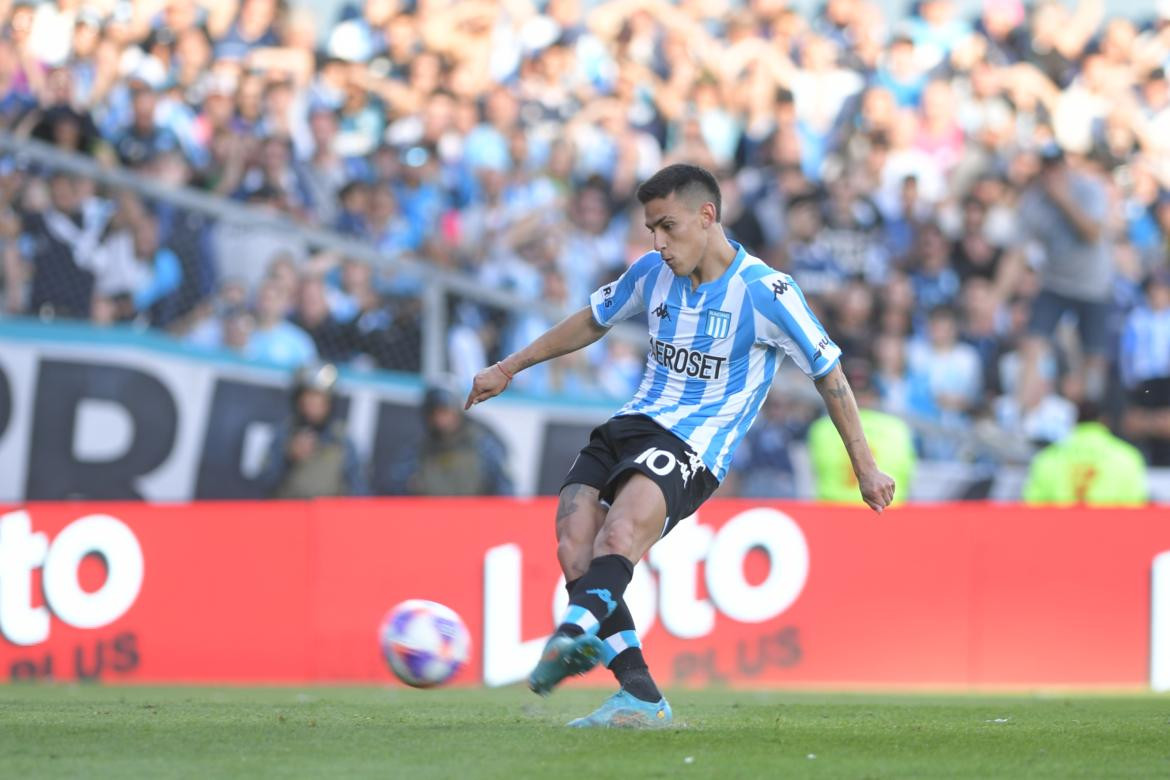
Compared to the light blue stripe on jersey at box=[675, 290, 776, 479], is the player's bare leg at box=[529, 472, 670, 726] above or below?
below

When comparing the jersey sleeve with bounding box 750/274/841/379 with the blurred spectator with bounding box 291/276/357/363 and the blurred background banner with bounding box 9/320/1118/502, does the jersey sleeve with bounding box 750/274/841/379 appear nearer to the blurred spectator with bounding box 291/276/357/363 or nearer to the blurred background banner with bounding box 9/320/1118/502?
the blurred background banner with bounding box 9/320/1118/502

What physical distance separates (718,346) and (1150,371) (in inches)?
410

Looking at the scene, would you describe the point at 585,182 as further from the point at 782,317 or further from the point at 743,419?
the point at 782,317

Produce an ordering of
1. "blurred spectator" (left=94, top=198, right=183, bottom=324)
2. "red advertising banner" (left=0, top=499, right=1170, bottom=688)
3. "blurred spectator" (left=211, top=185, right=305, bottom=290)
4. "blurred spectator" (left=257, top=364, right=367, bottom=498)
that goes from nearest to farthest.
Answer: "red advertising banner" (left=0, top=499, right=1170, bottom=688) → "blurred spectator" (left=257, top=364, right=367, bottom=498) → "blurred spectator" (left=94, top=198, right=183, bottom=324) → "blurred spectator" (left=211, top=185, right=305, bottom=290)

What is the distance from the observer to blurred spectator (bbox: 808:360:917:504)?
46.3 feet

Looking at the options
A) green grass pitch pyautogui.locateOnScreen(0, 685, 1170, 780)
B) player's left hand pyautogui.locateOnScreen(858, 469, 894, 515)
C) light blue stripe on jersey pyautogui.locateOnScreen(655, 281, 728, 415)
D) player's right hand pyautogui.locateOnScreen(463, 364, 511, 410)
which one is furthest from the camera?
player's right hand pyautogui.locateOnScreen(463, 364, 511, 410)

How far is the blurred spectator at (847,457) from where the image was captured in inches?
555

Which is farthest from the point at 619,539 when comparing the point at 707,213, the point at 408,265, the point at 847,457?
the point at 408,265

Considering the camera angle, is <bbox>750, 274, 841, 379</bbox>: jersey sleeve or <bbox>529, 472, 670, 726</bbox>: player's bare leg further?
<bbox>750, 274, 841, 379</bbox>: jersey sleeve

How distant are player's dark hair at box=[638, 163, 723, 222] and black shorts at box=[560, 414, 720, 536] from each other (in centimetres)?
97

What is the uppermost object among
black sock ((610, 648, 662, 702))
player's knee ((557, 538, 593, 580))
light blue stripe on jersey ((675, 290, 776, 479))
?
light blue stripe on jersey ((675, 290, 776, 479))

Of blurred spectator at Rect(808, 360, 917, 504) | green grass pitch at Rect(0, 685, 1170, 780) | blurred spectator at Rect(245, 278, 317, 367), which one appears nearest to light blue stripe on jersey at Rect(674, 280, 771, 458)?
green grass pitch at Rect(0, 685, 1170, 780)

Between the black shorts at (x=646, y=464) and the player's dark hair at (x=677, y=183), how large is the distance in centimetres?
97

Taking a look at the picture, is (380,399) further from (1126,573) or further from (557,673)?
(557,673)
